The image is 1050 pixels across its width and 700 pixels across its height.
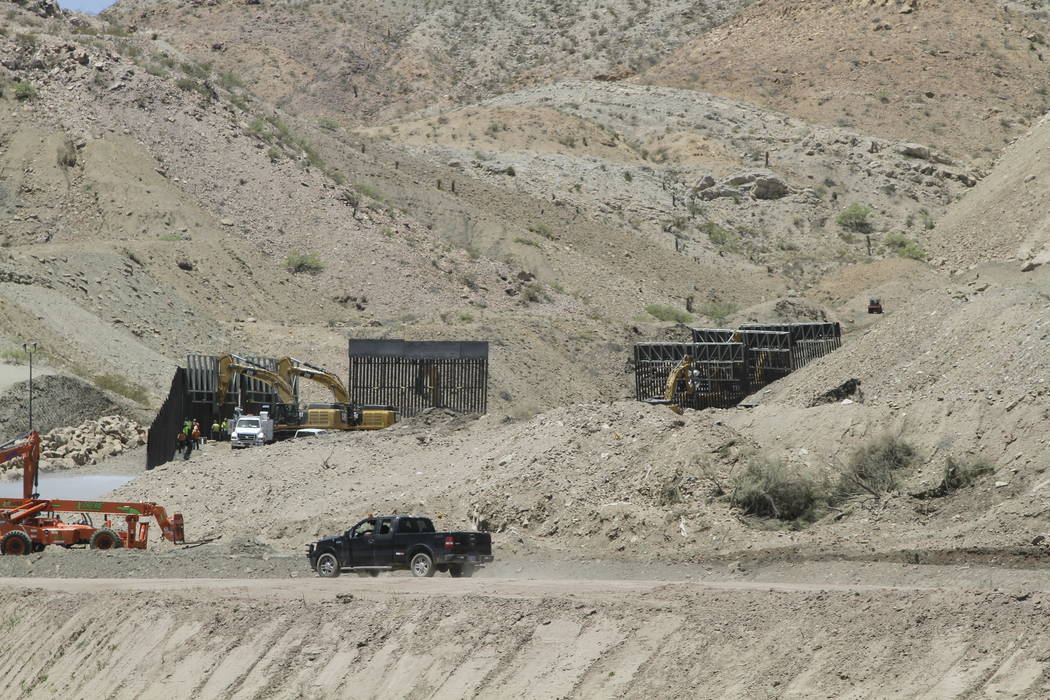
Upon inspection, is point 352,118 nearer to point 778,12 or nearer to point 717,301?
point 778,12

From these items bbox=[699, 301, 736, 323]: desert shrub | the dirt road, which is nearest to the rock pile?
the dirt road

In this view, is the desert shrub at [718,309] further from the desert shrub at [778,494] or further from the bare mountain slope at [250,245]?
the desert shrub at [778,494]

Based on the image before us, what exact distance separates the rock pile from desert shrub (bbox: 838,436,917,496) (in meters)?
22.9

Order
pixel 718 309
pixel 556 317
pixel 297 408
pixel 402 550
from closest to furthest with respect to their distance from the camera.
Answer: pixel 402 550, pixel 297 408, pixel 556 317, pixel 718 309

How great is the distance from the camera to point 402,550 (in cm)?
2289

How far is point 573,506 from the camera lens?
2606 cm

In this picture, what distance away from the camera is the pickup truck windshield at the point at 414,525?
23172 millimetres

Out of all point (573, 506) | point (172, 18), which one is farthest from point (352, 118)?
point (573, 506)

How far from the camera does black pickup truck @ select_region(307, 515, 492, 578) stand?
74.4 feet

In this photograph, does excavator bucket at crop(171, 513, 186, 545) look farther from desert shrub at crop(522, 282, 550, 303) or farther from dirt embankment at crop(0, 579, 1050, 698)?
desert shrub at crop(522, 282, 550, 303)

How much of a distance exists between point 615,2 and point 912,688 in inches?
4595

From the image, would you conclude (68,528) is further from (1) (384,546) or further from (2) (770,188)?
(2) (770,188)

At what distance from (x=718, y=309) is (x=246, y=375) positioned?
28.8 metres

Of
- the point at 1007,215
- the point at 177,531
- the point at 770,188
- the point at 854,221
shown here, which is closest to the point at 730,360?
the point at 177,531
